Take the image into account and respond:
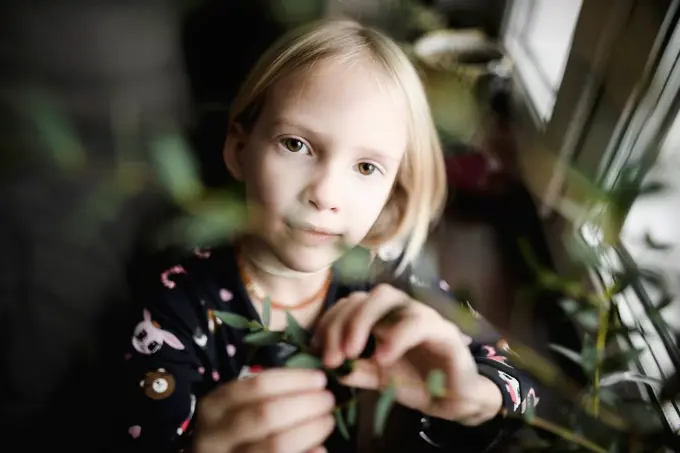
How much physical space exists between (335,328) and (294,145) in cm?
13

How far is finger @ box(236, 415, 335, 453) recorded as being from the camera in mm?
384

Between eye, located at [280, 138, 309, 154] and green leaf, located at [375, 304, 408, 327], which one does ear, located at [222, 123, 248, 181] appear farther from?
green leaf, located at [375, 304, 408, 327]

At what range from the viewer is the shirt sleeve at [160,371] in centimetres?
44

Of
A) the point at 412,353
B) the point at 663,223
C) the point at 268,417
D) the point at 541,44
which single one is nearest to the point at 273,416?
the point at 268,417

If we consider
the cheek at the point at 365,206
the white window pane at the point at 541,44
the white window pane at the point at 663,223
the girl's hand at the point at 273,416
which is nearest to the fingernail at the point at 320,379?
the girl's hand at the point at 273,416

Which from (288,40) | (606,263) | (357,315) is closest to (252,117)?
(288,40)

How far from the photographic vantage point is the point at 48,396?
49 cm

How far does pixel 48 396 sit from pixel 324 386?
0.85 ft

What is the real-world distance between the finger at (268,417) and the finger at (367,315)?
4 centimetres

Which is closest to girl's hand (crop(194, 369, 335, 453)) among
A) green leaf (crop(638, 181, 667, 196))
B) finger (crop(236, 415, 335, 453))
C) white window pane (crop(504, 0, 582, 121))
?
finger (crop(236, 415, 335, 453))

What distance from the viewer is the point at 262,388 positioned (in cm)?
39

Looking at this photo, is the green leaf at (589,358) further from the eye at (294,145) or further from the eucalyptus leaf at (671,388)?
the eye at (294,145)

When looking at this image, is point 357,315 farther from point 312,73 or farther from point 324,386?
point 312,73

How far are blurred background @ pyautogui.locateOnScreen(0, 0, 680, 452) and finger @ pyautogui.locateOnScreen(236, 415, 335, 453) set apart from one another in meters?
0.13
